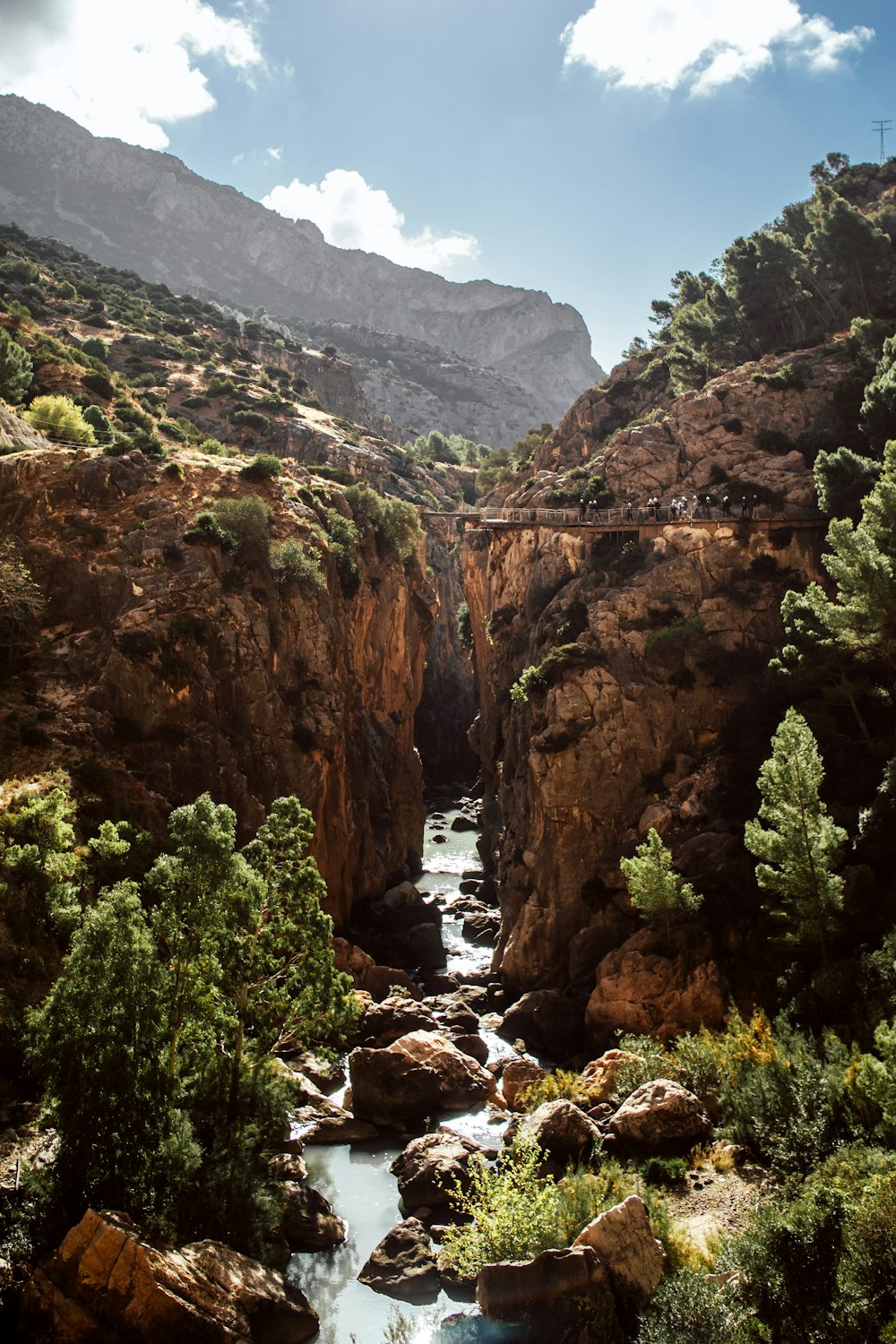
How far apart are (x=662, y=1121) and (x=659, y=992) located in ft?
37.2

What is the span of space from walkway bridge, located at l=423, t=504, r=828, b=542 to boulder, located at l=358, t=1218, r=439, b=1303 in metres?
40.4

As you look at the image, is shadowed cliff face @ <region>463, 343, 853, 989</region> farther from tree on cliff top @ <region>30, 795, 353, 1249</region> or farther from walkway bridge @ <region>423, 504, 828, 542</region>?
tree on cliff top @ <region>30, 795, 353, 1249</region>

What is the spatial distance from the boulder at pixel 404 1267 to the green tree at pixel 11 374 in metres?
59.2

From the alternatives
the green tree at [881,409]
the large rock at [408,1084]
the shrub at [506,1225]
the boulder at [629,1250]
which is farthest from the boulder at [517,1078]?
the green tree at [881,409]

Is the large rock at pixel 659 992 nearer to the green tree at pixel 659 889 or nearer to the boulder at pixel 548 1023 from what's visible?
the green tree at pixel 659 889

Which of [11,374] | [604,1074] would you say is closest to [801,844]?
[604,1074]

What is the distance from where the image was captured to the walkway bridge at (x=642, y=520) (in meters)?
52.7

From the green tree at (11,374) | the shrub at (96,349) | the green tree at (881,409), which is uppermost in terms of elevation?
the shrub at (96,349)

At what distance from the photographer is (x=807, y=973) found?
32.4 m

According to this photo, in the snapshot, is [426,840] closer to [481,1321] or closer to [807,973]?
[807,973]

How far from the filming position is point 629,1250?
2025cm

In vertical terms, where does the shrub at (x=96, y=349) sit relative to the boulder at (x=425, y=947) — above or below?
above

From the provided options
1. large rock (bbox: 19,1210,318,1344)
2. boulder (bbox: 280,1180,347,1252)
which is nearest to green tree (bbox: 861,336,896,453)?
boulder (bbox: 280,1180,347,1252)

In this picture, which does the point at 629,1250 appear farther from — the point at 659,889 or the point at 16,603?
the point at 16,603
